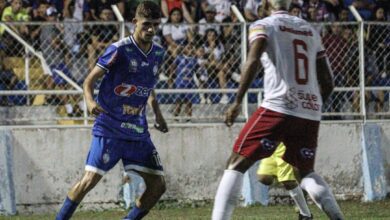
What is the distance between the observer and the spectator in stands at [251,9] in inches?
671

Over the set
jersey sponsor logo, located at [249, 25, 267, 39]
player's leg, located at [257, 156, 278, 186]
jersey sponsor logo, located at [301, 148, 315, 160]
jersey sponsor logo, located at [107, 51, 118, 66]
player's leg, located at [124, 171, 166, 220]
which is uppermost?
jersey sponsor logo, located at [249, 25, 267, 39]

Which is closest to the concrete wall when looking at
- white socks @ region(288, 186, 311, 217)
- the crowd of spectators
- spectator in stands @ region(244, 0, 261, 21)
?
the crowd of spectators

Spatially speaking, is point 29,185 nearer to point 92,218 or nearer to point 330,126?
point 92,218

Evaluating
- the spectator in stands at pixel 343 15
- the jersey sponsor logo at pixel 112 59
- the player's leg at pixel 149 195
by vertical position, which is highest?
the jersey sponsor logo at pixel 112 59

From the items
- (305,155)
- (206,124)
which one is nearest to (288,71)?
(305,155)

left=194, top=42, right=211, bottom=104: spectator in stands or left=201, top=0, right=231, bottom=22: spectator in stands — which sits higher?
left=201, top=0, right=231, bottom=22: spectator in stands

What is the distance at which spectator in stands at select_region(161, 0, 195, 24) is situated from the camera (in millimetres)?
17573

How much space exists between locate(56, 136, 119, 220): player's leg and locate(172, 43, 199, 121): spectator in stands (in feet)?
16.1

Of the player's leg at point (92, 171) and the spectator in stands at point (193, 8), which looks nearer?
the player's leg at point (92, 171)

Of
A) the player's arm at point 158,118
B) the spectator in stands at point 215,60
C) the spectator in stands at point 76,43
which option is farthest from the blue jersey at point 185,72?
the player's arm at point 158,118

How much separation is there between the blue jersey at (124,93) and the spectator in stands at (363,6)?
8181mm

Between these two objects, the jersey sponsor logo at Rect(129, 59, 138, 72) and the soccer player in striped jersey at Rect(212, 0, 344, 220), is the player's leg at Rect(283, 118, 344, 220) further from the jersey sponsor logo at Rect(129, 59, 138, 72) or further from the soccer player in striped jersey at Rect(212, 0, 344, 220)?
the jersey sponsor logo at Rect(129, 59, 138, 72)

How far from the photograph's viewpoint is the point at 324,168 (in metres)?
16.3

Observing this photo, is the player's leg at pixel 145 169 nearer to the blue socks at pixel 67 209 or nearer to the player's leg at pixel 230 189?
the blue socks at pixel 67 209
